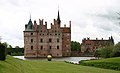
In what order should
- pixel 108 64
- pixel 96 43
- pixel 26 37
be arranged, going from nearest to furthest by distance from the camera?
1. pixel 108 64
2. pixel 26 37
3. pixel 96 43

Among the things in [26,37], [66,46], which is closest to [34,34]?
[26,37]

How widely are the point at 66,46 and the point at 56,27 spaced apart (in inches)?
274

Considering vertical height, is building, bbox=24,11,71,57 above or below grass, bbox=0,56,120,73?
above

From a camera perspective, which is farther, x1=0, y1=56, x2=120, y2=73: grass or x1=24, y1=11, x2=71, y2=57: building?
x1=24, y1=11, x2=71, y2=57: building

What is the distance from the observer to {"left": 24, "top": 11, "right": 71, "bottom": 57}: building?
9531 cm

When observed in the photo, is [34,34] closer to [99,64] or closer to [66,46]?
[66,46]

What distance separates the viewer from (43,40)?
9631 cm

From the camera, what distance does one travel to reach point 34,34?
96.2 metres

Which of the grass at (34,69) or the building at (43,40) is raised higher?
the building at (43,40)

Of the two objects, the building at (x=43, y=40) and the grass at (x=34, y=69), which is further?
the building at (x=43, y=40)

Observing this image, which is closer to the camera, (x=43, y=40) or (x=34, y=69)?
(x=34, y=69)

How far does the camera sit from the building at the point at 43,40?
95.3 meters

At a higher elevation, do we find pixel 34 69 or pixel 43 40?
pixel 43 40

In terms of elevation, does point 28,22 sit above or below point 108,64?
above
